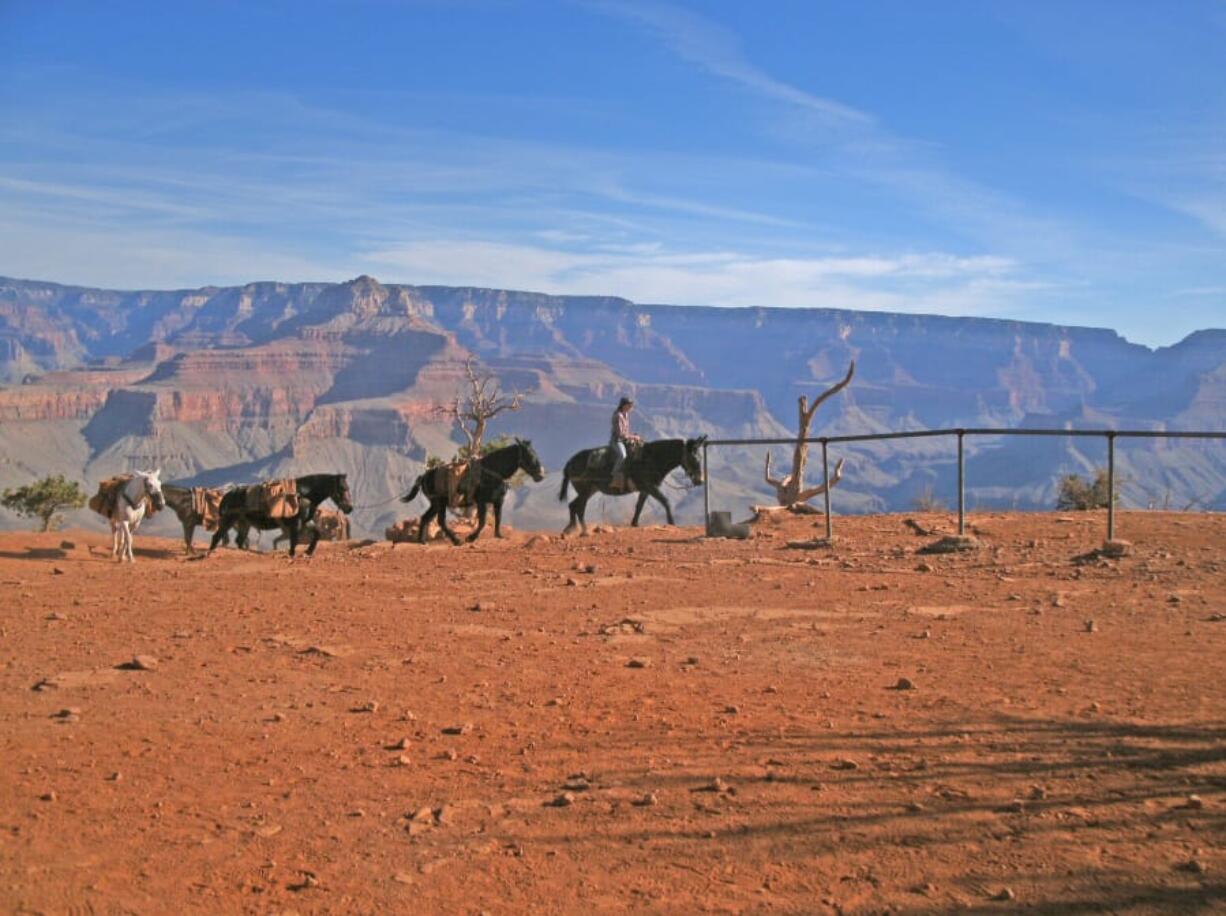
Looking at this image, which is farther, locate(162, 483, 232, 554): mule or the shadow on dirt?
locate(162, 483, 232, 554): mule

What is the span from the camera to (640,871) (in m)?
5.38

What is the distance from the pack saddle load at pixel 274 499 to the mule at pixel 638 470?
18.0 feet

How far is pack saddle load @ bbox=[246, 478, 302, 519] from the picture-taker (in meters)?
20.3

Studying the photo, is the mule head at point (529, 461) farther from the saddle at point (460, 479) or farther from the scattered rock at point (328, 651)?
the scattered rock at point (328, 651)

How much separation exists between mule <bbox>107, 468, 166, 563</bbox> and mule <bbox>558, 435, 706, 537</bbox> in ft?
26.1

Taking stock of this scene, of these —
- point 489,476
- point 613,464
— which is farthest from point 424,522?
point 613,464

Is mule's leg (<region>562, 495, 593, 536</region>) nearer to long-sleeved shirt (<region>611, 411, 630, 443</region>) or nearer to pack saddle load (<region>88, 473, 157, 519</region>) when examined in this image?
long-sleeved shirt (<region>611, 411, 630, 443</region>)

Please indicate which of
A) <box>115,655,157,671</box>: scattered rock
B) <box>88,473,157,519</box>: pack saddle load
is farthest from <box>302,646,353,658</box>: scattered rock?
<box>88,473,157,519</box>: pack saddle load

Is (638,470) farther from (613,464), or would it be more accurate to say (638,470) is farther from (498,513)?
(498,513)

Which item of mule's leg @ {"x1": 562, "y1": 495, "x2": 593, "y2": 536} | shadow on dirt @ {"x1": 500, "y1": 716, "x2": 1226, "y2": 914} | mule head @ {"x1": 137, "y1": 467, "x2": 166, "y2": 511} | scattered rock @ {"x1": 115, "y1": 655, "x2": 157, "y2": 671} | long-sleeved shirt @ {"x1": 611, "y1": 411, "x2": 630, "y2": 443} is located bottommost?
shadow on dirt @ {"x1": 500, "y1": 716, "x2": 1226, "y2": 914}

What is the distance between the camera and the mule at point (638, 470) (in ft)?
74.7

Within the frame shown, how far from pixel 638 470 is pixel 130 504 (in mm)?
9921

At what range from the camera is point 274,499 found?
66.6 ft

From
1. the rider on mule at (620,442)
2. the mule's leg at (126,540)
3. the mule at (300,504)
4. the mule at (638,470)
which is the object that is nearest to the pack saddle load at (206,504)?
the mule at (300,504)
